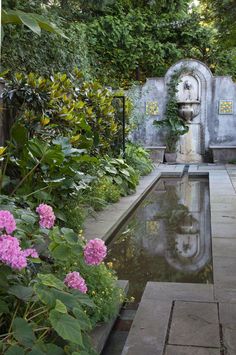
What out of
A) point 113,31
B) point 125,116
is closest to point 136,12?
point 113,31

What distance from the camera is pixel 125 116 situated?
952 centimetres

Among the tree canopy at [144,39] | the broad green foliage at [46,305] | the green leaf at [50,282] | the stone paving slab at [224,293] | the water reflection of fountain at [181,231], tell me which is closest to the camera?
the broad green foliage at [46,305]

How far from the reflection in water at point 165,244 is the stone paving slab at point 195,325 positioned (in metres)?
0.63

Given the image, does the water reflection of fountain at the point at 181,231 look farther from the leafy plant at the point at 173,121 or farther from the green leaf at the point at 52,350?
the leafy plant at the point at 173,121

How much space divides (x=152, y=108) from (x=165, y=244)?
10.2m

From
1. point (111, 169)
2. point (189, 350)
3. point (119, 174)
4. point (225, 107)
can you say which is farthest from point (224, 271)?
point (225, 107)

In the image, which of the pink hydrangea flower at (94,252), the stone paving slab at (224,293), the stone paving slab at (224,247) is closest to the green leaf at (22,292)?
the pink hydrangea flower at (94,252)

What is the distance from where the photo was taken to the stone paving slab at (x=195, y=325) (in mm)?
2402

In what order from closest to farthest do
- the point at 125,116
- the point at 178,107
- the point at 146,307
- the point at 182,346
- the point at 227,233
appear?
the point at 182,346 < the point at 146,307 < the point at 227,233 < the point at 125,116 < the point at 178,107

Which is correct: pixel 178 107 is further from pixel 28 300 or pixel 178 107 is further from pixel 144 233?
pixel 28 300

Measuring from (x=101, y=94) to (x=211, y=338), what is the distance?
225 inches

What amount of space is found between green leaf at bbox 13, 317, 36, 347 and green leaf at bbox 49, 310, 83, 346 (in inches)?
3.8

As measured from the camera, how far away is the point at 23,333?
160 centimetres

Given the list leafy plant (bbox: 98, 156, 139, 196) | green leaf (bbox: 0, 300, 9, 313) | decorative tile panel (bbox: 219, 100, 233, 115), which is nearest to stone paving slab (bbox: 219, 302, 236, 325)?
green leaf (bbox: 0, 300, 9, 313)
